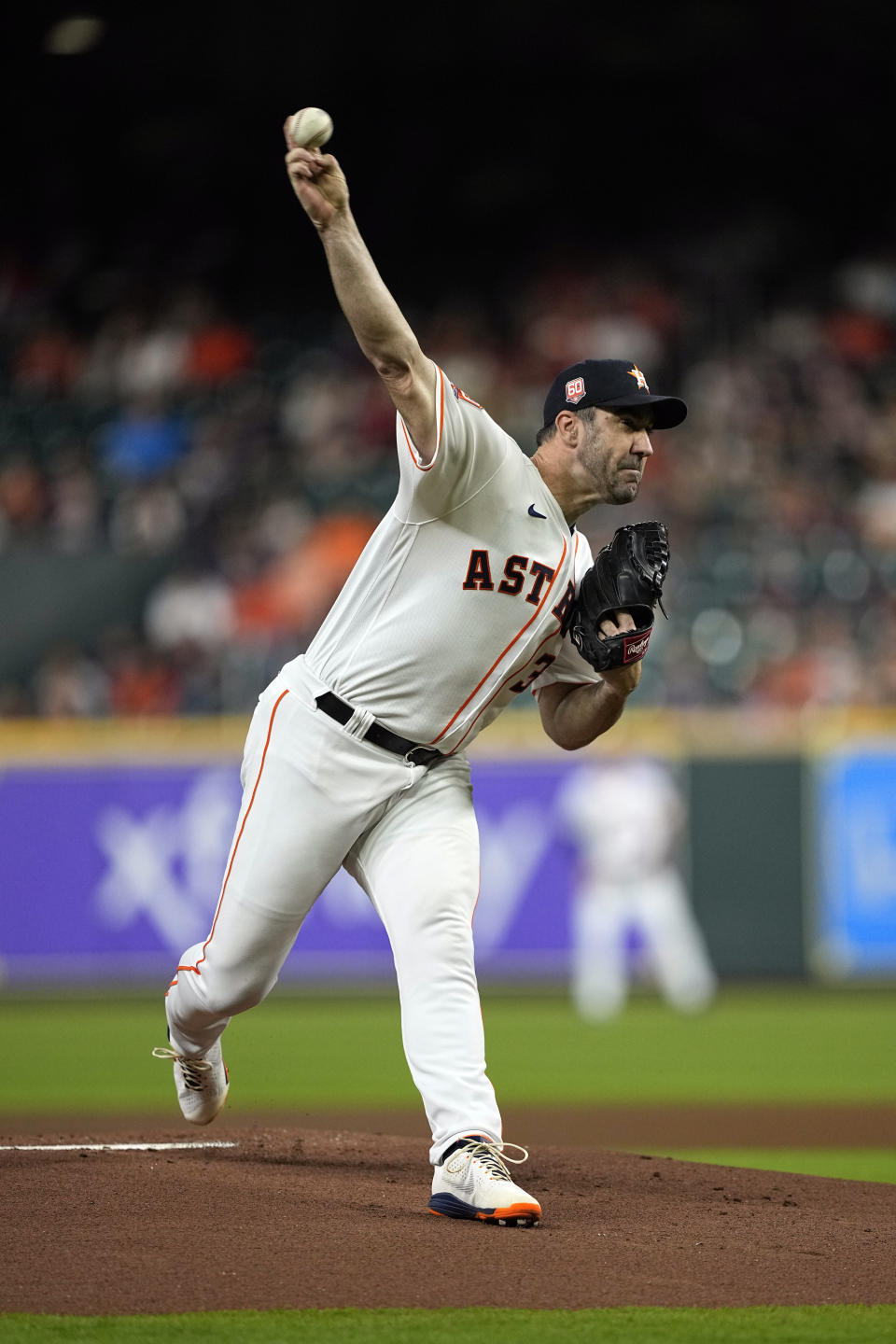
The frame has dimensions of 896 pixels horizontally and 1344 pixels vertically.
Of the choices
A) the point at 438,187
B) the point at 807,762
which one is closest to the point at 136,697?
the point at 807,762

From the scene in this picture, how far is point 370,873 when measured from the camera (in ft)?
14.1

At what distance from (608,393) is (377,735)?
99 cm

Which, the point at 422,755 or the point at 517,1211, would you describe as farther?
the point at 422,755

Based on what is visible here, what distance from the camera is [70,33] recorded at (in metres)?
15.1

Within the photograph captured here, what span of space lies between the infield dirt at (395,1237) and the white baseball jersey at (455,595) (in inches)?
45.3

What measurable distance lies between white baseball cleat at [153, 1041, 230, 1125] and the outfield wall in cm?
722

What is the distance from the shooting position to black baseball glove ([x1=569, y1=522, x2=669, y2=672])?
14.1 feet

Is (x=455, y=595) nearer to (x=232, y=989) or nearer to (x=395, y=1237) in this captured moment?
(x=232, y=989)

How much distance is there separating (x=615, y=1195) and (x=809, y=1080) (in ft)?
13.4

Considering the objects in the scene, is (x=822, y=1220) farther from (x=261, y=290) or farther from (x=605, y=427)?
(x=261, y=290)

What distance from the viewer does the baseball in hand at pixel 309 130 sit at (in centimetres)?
374

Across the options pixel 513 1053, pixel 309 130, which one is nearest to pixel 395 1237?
pixel 309 130

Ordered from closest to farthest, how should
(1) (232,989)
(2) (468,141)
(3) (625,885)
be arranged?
(1) (232,989) → (3) (625,885) → (2) (468,141)

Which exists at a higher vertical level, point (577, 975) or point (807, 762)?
point (807, 762)
